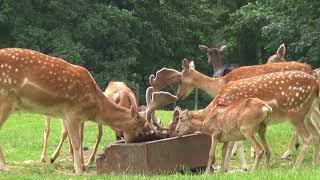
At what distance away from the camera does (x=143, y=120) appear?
10688 mm

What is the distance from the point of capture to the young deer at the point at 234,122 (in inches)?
388

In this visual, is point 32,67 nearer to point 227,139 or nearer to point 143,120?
point 143,120

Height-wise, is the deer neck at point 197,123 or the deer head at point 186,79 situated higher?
the deer head at point 186,79

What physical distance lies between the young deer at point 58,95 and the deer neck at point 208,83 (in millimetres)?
2205

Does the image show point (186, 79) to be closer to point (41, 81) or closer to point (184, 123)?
point (184, 123)

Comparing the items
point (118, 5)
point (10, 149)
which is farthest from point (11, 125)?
point (118, 5)

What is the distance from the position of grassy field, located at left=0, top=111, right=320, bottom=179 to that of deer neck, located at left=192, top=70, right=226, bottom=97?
1.36 meters

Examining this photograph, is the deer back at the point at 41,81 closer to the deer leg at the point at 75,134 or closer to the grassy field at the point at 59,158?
the deer leg at the point at 75,134

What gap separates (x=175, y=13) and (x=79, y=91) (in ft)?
104

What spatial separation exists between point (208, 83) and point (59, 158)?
3.05 meters

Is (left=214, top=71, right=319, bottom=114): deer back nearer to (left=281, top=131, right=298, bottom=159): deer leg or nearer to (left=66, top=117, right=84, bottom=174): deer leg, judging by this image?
(left=66, top=117, right=84, bottom=174): deer leg

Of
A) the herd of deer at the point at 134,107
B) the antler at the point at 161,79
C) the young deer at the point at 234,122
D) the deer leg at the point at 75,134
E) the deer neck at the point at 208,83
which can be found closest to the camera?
the young deer at the point at 234,122

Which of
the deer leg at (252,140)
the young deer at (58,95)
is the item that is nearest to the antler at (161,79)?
the young deer at (58,95)

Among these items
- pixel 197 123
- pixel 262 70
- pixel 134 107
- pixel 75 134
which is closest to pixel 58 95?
pixel 75 134
